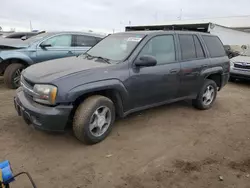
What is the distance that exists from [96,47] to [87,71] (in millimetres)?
1511

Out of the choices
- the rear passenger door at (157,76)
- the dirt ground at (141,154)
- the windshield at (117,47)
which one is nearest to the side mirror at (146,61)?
the rear passenger door at (157,76)

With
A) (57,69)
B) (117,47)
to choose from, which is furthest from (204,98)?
(57,69)

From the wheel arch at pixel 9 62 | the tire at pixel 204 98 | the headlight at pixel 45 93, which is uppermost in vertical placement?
the wheel arch at pixel 9 62

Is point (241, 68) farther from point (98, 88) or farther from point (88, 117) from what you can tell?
point (88, 117)

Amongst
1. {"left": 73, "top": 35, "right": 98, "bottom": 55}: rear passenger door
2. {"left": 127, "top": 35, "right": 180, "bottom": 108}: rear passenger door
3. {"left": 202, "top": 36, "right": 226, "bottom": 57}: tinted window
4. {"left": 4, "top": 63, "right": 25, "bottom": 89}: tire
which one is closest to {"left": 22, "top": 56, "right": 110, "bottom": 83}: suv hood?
{"left": 127, "top": 35, "right": 180, "bottom": 108}: rear passenger door

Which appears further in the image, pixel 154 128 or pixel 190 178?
pixel 154 128

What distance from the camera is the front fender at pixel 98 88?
3398 millimetres

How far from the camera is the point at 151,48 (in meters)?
4.44

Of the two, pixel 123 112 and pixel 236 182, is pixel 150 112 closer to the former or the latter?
pixel 123 112

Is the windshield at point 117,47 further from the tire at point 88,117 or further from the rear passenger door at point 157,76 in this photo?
the tire at point 88,117

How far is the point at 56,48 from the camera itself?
743 cm

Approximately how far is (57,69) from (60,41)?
408 centimetres

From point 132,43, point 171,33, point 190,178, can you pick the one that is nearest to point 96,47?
point 132,43

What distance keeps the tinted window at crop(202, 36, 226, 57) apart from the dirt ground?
5.16ft
